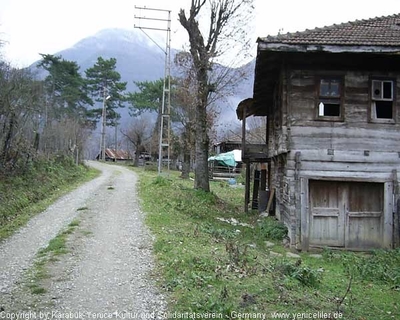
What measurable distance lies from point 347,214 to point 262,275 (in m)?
5.64

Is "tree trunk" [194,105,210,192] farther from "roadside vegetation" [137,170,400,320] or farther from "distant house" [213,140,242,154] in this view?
"distant house" [213,140,242,154]

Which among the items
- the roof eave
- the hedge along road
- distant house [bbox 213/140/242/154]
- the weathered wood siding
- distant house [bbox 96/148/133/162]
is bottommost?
the hedge along road

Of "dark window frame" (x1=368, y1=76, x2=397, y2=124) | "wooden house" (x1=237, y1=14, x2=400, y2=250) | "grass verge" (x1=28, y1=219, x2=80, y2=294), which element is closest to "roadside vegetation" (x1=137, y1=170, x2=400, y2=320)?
"wooden house" (x1=237, y1=14, x2=400, y2=250)

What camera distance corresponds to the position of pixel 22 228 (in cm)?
1273

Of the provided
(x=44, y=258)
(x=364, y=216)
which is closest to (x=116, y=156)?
(x=364, y=216)

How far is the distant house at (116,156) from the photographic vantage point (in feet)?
244

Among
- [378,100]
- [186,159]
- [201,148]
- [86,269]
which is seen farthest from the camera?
[186,159]

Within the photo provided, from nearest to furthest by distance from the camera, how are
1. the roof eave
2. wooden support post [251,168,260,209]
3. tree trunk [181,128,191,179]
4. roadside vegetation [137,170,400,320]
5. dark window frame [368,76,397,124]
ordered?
1. roadside vegetation [137,170,400,320]
2. the roof eave
3. dark window frame [368,76,397,124]
4. wooden support post [251,168,260,209]
5. tree trunk [181,128,191,179]

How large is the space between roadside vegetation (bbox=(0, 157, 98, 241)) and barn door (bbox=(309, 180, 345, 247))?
9028mm

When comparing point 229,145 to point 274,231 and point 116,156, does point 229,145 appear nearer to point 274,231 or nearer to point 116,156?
point 116,156

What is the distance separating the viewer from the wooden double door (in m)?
12.9

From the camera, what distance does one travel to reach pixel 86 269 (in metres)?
8.62

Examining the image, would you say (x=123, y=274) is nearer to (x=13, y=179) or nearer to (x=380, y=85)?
(x=380, y=85)

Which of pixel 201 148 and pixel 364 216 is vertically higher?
pixel 201 148
